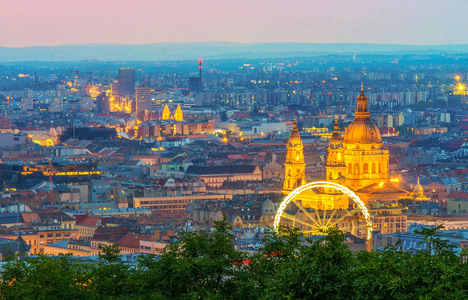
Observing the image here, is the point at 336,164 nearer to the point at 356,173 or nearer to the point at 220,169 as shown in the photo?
the point at 356,173

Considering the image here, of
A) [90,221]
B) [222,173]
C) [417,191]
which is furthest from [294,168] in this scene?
[222,173]

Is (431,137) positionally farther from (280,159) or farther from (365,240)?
(365,240)

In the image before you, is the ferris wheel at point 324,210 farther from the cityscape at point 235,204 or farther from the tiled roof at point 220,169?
the tiled roof at point 220,169

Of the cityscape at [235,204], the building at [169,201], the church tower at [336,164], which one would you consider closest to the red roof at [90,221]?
the cityscape at [235,204]

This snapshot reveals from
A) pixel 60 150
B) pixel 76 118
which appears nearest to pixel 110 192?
pixel 60 150

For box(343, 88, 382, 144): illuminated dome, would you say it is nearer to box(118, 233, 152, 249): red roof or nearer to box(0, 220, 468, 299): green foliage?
box(118, 233, 152, 249): red roof

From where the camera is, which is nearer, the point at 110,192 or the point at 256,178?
the point at 110,192

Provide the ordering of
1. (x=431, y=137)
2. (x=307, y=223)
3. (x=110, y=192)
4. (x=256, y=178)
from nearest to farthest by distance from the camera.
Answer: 1. (x=307, y=223)
2. (x=110, y=192)
3. (x=256, y=178)
4. (x=431, y=137)
